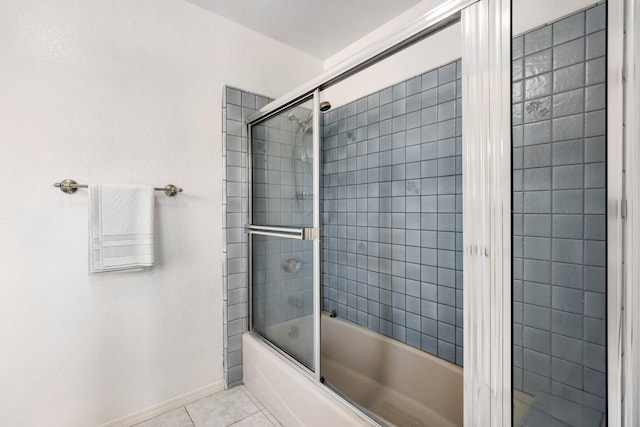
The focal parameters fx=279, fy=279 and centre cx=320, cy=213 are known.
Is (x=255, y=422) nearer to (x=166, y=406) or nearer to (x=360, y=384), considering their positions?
(x=166, y=406)

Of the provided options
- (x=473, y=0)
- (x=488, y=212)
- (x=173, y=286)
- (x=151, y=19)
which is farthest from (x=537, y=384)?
(x=151, y=19)

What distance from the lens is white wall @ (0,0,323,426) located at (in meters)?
1.18

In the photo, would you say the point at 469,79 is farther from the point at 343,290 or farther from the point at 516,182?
the point at 343,290

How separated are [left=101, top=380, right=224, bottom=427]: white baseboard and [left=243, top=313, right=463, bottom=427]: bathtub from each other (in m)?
0.20

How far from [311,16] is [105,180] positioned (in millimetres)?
1497

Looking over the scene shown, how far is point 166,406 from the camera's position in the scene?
4.95ft

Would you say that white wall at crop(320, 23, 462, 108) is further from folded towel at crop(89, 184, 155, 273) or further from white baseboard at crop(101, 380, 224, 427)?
white baseboard at crop(101, 380, 224, 427)

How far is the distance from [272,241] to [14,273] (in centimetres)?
110

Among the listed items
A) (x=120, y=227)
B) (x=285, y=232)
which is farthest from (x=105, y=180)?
(x=285, y=232)

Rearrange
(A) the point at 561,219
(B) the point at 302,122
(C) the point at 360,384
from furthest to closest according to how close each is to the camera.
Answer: (C) the point at 360,384
(B) the point at 302,122
(A) the point at 561,219

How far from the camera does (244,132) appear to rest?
179 cm

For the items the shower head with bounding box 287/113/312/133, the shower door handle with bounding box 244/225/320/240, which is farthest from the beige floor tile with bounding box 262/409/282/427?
the shower head with bounding box 287/113/312/133

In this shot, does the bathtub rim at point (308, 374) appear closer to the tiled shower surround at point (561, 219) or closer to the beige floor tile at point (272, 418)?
the beige floor tile at point (272, 418)

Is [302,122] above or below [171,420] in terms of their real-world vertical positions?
above
